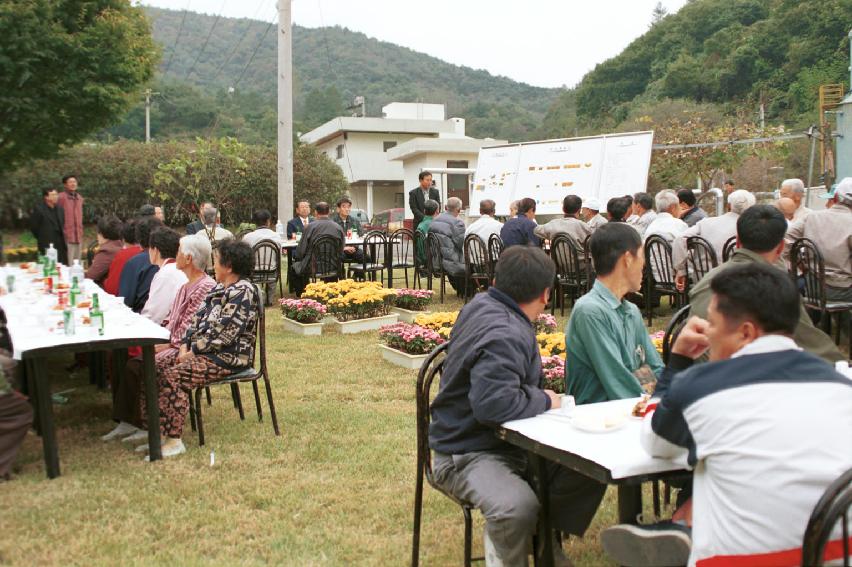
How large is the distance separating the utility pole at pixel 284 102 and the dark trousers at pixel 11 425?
9.66 m

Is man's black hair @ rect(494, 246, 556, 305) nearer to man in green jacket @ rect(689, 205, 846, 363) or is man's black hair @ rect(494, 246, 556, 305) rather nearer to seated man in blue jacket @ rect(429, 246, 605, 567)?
seated man in blue jacket @ rect(429, 246, 605, 567)

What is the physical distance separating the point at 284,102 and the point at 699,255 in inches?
354

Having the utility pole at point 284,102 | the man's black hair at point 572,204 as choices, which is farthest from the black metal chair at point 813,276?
the utility pole at point 284,102

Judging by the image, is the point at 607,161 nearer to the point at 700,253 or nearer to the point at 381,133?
the point at 700,253

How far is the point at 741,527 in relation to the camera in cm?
171

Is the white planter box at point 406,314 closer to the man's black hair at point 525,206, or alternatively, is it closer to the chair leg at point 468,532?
the man's black hair at point 525,206

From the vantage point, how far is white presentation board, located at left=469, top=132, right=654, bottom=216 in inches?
447

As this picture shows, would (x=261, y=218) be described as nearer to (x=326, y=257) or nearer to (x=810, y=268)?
(x=326, y=257)

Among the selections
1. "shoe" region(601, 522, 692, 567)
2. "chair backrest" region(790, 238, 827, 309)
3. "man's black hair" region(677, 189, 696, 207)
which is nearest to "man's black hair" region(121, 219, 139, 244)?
"chair backrest" region(790, 238, 827, 309)

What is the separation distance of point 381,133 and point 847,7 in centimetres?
2094

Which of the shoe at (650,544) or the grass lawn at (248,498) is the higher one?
the shoe at (650,544)

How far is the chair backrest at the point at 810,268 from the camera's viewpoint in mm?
5414

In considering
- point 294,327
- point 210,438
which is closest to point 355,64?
point 294,327

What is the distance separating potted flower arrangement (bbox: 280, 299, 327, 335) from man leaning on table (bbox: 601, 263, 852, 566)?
6313 mm
